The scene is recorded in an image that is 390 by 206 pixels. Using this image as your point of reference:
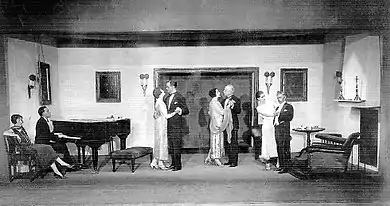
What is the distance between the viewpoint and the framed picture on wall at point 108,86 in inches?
80.1

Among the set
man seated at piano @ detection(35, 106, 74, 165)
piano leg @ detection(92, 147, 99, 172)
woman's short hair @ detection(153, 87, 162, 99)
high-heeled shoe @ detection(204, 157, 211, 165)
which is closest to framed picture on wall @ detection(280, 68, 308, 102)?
high-heeled shoe @ detection(204, 157, 211, 165)

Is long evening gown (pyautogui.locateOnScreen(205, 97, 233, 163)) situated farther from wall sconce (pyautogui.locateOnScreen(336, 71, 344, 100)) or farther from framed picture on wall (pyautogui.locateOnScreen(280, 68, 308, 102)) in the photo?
wall sconce (pyautogui.locateOnScreen(336, 71, 344, 100))

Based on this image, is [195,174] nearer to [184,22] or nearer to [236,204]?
[236,204]

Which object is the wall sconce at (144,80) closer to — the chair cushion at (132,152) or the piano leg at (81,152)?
the chair cushion at (132,152)

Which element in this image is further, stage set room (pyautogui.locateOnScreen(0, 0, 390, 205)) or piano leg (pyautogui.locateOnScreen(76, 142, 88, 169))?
piano leg (pyautogui.locateOnScreen(76, 142, 88, 169))

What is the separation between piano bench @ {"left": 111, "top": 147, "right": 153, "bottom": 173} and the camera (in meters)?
2.04

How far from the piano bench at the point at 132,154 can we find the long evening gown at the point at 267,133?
24.1 inches

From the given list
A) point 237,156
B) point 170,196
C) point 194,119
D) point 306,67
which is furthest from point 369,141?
point 170,196

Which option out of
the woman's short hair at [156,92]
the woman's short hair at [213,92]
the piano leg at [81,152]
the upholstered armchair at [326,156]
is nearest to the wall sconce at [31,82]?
the piano leg at [81,152]

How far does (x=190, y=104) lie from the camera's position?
2.04 metres

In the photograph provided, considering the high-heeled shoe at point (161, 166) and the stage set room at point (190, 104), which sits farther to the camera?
the high-heeled shoe at point (161, 166)

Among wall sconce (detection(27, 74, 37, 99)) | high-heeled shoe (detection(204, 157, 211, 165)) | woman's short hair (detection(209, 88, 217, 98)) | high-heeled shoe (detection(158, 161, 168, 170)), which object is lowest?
high-heeled shoe (detection(158, 161, 168, 170))

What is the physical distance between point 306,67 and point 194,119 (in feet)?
2.15

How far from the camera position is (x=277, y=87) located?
80.4 inches
